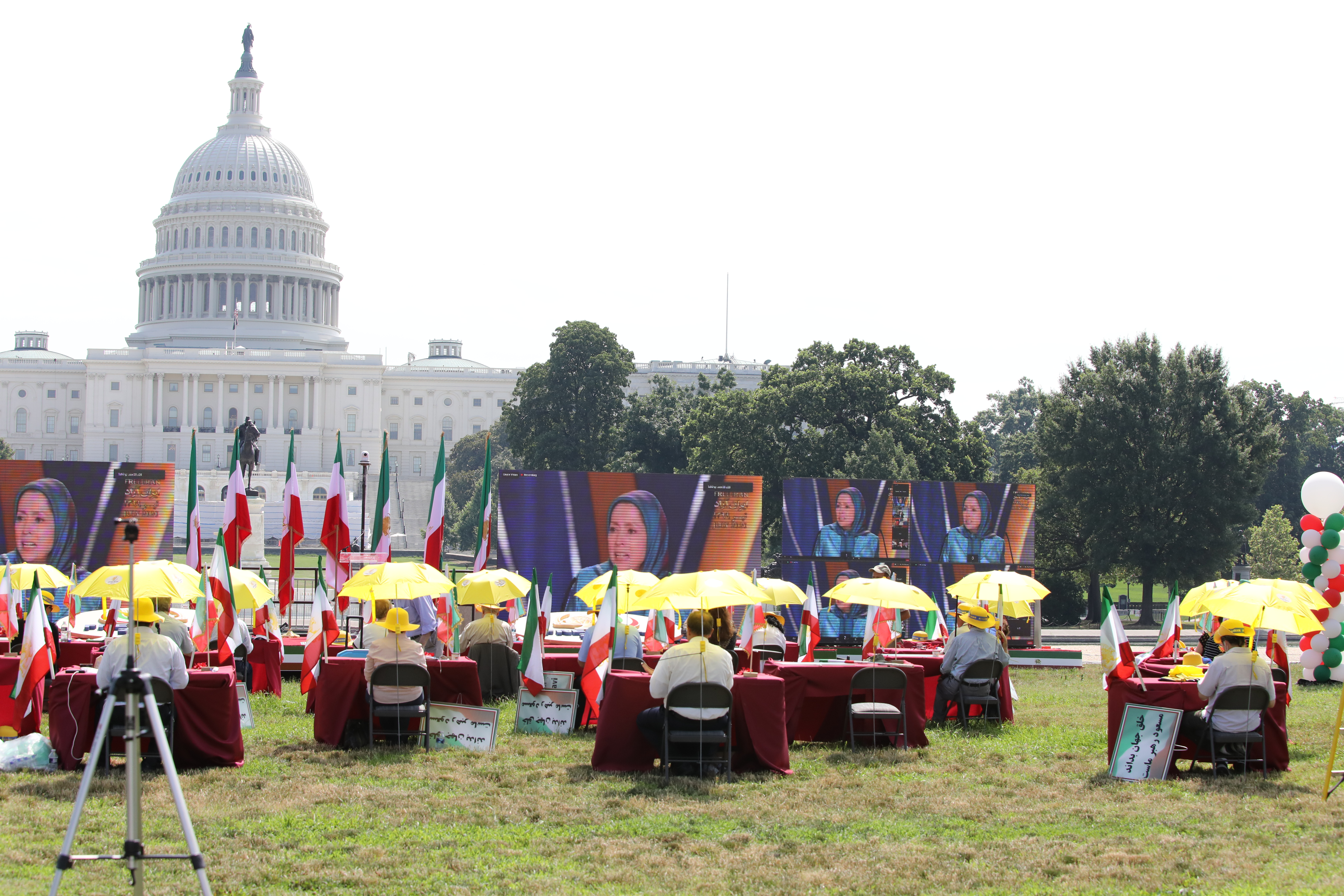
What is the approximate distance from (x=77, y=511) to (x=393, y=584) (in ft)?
52.8

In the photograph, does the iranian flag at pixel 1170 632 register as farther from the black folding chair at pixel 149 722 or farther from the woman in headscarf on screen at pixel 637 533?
the woman in headscarf on screen at pixel 637 533

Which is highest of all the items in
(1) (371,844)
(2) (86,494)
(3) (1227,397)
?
(3) (1227,397)

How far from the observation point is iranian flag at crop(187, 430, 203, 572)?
61.2 feet

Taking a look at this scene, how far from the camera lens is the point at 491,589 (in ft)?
58.1

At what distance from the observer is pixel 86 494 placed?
28.4 metres

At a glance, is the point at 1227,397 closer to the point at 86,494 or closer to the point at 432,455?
the point at 86,494

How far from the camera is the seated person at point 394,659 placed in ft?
43.9

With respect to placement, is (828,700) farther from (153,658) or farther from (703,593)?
(153,658)

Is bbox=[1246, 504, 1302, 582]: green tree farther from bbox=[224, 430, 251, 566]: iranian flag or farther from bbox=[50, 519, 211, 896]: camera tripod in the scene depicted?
bbox=[50, 519, 211, 896]: camera tripod

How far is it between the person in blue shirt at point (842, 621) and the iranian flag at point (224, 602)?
49.4 feet

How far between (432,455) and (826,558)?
100006 millimetres

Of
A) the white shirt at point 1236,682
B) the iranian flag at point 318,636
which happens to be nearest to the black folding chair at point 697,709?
the white shirt at point 1236,682

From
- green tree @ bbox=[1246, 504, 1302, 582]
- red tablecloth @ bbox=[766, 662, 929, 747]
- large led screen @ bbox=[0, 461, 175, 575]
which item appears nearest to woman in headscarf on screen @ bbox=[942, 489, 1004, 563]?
large led screen @ bbox=[0, 461, 175, 575]

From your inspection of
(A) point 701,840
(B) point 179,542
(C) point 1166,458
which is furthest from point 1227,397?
(B) point 179,542
